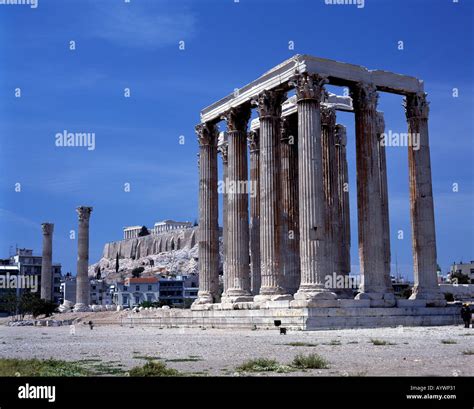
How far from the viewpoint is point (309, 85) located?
40.5 metres

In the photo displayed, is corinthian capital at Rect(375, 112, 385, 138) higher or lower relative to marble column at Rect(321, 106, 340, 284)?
higher

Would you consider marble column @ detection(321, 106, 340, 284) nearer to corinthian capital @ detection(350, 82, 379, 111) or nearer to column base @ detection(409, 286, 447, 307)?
corinthian capital @ detection(350, 82, 379, 111)

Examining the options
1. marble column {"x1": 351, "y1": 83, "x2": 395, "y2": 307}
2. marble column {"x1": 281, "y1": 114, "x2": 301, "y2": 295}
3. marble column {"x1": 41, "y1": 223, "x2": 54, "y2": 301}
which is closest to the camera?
marble column {"x1": 351, "y1": 83, "x2": 395, "y2": 307}

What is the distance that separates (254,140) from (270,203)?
11086mm

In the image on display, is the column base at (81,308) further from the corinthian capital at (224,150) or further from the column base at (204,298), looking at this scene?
the column base at (204,298)

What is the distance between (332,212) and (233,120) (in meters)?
9.59

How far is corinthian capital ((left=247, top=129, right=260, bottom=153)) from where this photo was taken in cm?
5341

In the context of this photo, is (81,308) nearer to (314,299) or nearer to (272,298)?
(272,298)

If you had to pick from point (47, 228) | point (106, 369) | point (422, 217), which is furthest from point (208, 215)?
point (47, 228)

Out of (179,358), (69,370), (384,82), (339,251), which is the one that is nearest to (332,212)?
(339,251)

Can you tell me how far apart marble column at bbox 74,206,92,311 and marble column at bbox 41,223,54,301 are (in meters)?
9.77

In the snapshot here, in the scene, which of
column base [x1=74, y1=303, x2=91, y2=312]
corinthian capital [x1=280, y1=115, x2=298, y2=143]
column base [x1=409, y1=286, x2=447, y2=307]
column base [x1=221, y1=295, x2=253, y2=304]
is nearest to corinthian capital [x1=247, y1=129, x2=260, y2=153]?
corinthian capital [x1=280, y1=115, x2=298, y2=143]

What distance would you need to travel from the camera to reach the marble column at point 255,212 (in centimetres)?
5184
